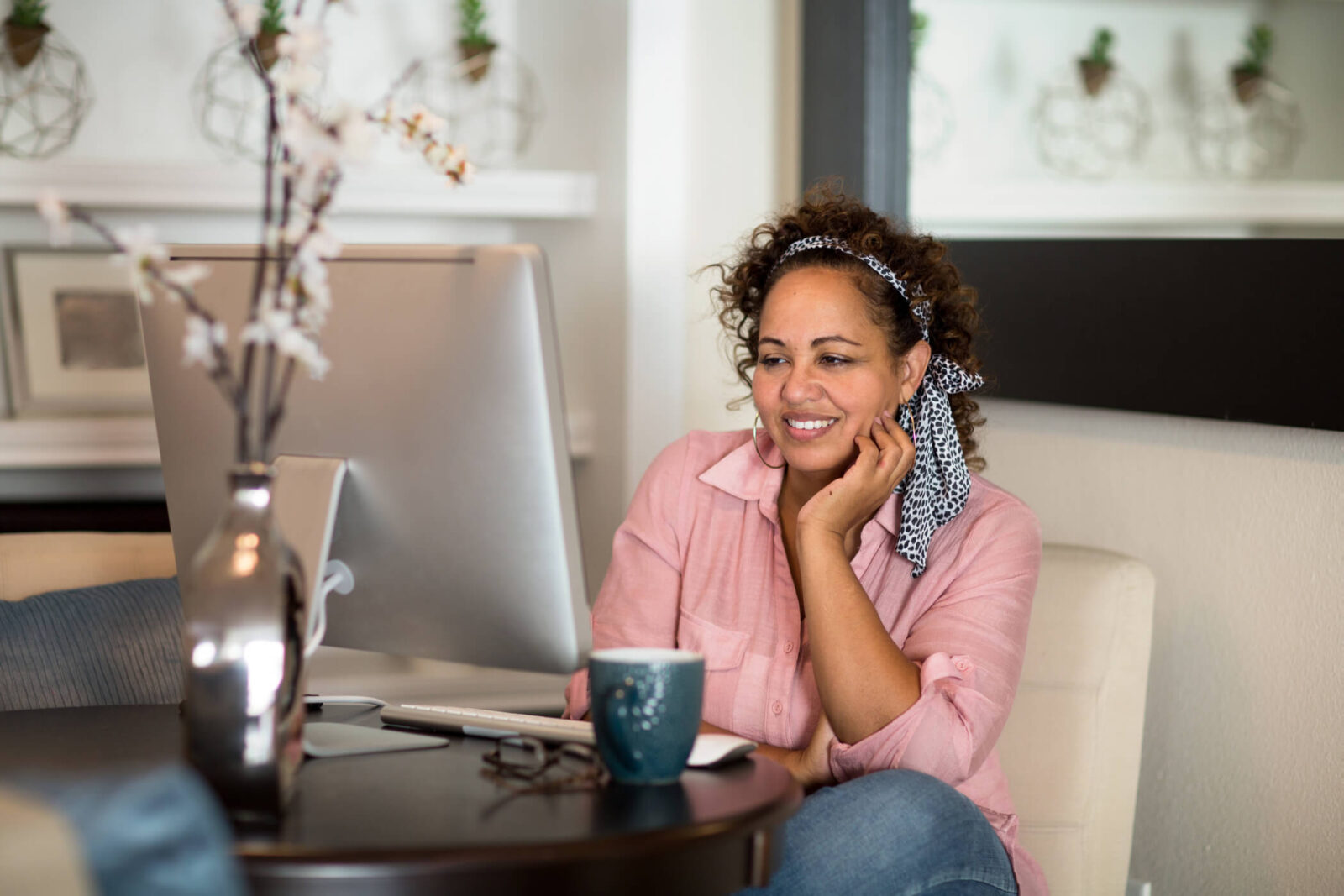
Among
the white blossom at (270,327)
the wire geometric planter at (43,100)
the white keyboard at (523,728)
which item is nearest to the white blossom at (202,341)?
the white blossom at (270,327)

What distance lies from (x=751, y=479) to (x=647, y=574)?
0.18 meters

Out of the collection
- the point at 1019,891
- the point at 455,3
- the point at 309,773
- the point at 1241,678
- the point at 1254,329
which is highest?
the point at 455,3

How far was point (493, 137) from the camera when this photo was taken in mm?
3004

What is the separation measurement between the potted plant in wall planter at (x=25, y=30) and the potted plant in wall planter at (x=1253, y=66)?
6.79 ft

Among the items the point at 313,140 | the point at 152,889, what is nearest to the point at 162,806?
the point at 152,889

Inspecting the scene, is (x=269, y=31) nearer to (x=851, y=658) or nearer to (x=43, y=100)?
(x=43, y=100)

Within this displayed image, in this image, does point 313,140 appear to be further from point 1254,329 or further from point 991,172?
point 991,172

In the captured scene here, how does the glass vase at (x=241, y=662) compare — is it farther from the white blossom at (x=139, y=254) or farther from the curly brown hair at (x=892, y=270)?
the curly brown hair at (x=892, y=270)

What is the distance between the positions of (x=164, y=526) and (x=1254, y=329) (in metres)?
1.86

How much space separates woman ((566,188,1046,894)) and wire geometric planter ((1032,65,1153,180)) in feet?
1.18

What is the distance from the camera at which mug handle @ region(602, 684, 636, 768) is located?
3.35 feet

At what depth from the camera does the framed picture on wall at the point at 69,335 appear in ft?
8.87

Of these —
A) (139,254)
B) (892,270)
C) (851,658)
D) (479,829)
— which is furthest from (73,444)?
(479,829)

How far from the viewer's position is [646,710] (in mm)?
1021
